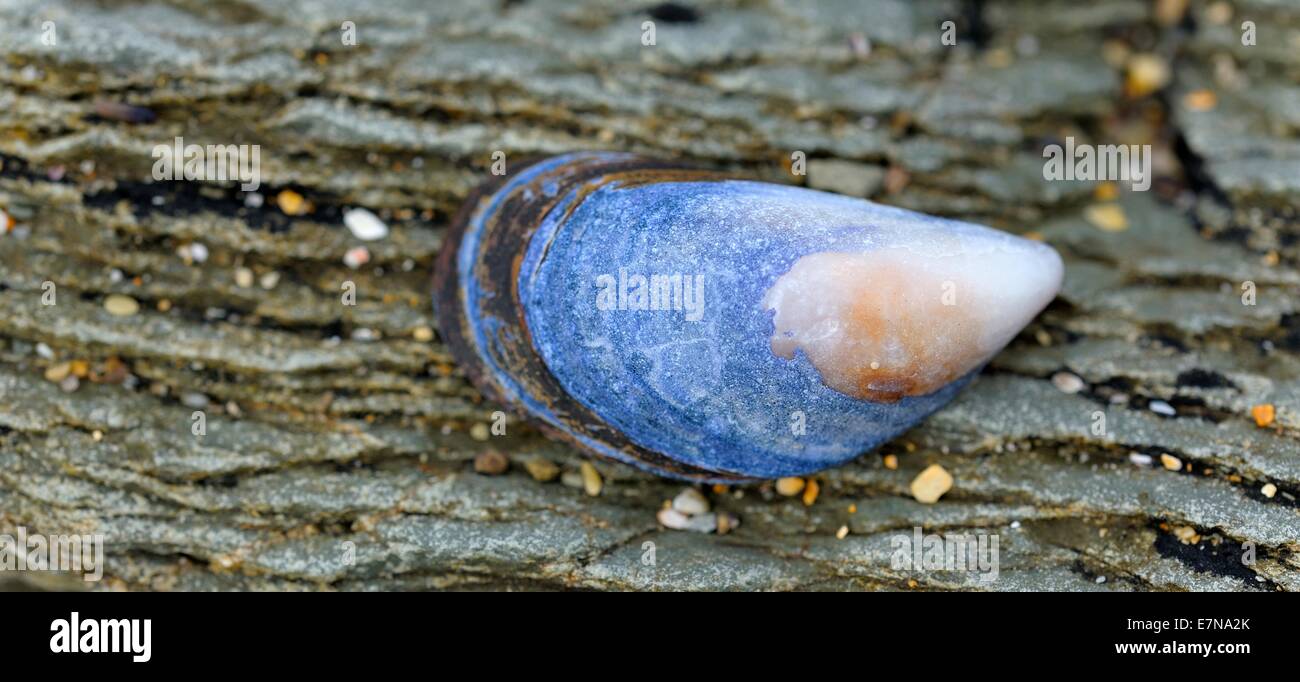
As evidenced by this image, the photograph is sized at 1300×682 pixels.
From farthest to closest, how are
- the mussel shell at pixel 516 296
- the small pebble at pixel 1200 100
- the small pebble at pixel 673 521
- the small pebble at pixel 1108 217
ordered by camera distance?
the small pebble at pixel 1200 100, the small pebble at pixel 1108 217, the small pebble at pixel 673 521, the mussel shell at pixel 516 296

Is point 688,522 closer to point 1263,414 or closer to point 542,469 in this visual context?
point 542,469

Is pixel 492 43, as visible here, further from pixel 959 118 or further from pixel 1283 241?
pixel 1283 241

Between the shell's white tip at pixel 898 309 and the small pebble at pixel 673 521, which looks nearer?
the shell's white tip at pixel 898 309

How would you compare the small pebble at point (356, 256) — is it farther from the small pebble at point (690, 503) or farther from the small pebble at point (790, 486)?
the small pebble at point (790, 486)

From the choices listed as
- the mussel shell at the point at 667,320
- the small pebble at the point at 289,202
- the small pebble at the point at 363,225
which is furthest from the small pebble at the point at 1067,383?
the small pebble at the point at 289,202

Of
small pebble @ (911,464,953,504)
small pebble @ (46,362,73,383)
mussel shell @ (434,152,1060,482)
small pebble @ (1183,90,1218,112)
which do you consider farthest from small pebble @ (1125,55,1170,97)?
small pebble @ (46,362,73,383)

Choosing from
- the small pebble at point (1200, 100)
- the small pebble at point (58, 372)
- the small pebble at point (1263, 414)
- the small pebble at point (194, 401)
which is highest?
the small pebble at point (1200, 100)
